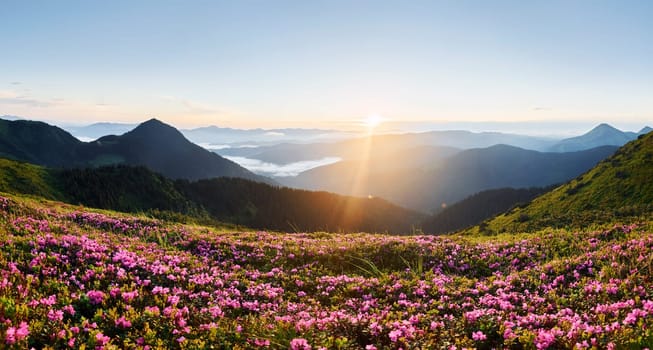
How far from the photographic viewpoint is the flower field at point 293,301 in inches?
280

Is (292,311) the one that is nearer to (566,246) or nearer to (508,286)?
(508,286)

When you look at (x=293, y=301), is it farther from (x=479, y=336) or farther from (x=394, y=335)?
(x=479, y=336)

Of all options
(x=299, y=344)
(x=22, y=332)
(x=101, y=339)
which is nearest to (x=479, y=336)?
(x=299, y=344)

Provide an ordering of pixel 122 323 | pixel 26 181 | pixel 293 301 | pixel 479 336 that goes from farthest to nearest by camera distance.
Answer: pixel 26 181, pixel 293 301, pixel 479 336, pixel 122 323

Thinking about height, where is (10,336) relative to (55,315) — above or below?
above

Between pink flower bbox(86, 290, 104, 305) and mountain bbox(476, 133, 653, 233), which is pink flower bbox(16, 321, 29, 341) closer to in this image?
pink flower bbox(86, 290, 104, 305)

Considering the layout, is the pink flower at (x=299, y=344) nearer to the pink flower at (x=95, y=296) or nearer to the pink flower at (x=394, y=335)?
the pink flower at (x=394, y=335)

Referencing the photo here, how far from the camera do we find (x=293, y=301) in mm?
11078

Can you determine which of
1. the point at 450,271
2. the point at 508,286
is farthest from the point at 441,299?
the point at 450,271

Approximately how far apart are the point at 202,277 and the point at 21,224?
944 centimetres

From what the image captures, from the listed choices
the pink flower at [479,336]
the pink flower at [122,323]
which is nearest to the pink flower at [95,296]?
the pink flower at [122,323]

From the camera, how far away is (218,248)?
17.3 m

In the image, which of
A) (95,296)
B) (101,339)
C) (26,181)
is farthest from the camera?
(26,181)

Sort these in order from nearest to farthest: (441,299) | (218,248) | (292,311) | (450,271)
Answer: (292,311)
(441,299)
(450,271)
(218,248)
